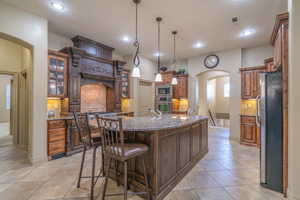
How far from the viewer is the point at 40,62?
11.2 ft

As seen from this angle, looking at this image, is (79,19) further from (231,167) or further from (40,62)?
(231,167)

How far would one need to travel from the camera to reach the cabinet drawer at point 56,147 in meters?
3.54

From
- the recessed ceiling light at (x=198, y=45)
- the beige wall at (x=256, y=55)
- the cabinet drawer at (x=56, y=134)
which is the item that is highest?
the recessed ceiling light at (x=198, y=45)

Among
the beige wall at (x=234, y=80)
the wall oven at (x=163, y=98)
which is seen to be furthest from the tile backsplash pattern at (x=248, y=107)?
the wall oven at (x=163, y=98)

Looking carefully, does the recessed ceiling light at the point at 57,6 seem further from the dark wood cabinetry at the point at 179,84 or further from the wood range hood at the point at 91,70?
the dark wood cabinetry at the point at 179,84

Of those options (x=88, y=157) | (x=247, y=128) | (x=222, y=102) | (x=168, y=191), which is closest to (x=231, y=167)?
(x=168, y=191)

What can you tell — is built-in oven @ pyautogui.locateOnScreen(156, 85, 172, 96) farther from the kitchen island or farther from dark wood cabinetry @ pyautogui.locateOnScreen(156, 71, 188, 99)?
the kitchen island

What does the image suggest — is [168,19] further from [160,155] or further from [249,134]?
[249,134]

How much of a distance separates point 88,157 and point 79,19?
3345 millimetres

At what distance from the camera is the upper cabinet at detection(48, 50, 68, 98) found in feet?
12.4

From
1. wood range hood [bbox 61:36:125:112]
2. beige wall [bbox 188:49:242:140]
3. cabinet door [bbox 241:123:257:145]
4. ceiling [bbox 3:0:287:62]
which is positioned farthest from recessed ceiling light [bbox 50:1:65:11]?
cabinet door [bbox 241:123:257:145]

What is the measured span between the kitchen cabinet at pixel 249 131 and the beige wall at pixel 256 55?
6.39 feet

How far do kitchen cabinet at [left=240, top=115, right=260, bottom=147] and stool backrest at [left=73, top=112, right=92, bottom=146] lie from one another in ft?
16.0

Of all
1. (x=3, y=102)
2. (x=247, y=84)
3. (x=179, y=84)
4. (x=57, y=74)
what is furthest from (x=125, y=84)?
(x=3, y=102)
